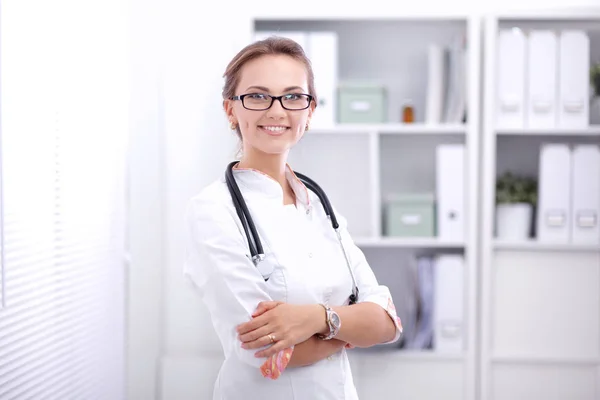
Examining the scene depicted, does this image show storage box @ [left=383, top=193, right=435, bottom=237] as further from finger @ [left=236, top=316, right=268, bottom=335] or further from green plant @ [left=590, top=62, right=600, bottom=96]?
finger @ [left=236, top=316, right=268, bottom=335]

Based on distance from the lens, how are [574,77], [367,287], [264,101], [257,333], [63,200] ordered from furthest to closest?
[574,77]
[63,200]
[367,287]
[264,101]
[257,333]

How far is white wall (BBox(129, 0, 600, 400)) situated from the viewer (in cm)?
283

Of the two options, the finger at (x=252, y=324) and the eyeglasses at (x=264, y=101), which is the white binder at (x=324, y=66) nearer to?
the eyeglasses at (x=264, y=101)

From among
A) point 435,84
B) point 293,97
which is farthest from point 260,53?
point 435,84

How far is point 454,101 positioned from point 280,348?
170 centimetres

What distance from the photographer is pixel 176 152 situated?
2.86 m

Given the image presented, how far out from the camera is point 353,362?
2.70 meters

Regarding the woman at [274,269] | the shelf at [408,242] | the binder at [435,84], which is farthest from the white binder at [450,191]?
the woman at [274,269]

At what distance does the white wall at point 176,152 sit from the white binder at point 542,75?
0.91 ft

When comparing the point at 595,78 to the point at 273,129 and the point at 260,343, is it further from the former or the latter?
the point at 260,343

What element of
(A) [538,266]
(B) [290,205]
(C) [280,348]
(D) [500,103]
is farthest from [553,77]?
(C) [280,348]

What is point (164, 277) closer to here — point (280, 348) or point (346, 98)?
point (346, 98)

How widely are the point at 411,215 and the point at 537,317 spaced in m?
0.64

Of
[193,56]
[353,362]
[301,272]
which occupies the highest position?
[193,56]
